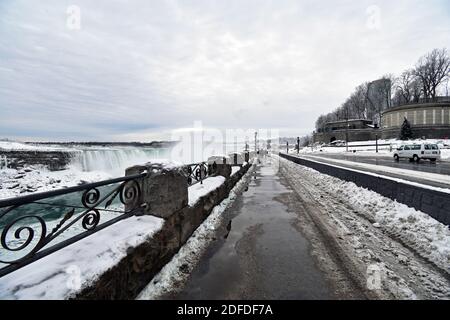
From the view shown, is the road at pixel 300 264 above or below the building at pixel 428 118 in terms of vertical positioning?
below

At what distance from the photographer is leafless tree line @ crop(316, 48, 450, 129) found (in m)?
62.0

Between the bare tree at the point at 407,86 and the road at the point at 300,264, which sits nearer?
the road at the point at 300,264

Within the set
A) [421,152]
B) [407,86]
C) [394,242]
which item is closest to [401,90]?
[407,86]

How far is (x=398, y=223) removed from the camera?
15.9 feet

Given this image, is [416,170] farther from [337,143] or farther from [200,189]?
[337,143]

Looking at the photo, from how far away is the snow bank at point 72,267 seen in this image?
5.98 feet

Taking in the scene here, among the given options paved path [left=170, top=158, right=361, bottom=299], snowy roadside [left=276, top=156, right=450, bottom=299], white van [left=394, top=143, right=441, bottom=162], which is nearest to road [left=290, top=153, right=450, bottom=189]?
white van [left=394, top=143, right=441, bottom=162]

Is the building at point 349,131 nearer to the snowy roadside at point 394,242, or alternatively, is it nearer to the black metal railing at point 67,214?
the snowy roadside at point 394,242

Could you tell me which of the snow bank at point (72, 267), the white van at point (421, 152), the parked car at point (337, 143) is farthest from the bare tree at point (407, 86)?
the snow bank at point (72, 267)

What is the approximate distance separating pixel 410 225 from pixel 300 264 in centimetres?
302

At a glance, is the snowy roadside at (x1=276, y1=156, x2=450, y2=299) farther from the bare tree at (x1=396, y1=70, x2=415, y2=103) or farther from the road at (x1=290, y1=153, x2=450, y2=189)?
the bare tree at (x1=396, y1=70, x2=415, y2=103)

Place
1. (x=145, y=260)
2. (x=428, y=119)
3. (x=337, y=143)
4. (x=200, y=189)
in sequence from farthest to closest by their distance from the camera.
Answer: (x=337, y=143)
(x=428, y=119)
(x=200, y=189)
(x=145, y=260)

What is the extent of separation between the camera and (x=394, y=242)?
13.6 feet

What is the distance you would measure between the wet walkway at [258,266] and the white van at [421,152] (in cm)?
2160
